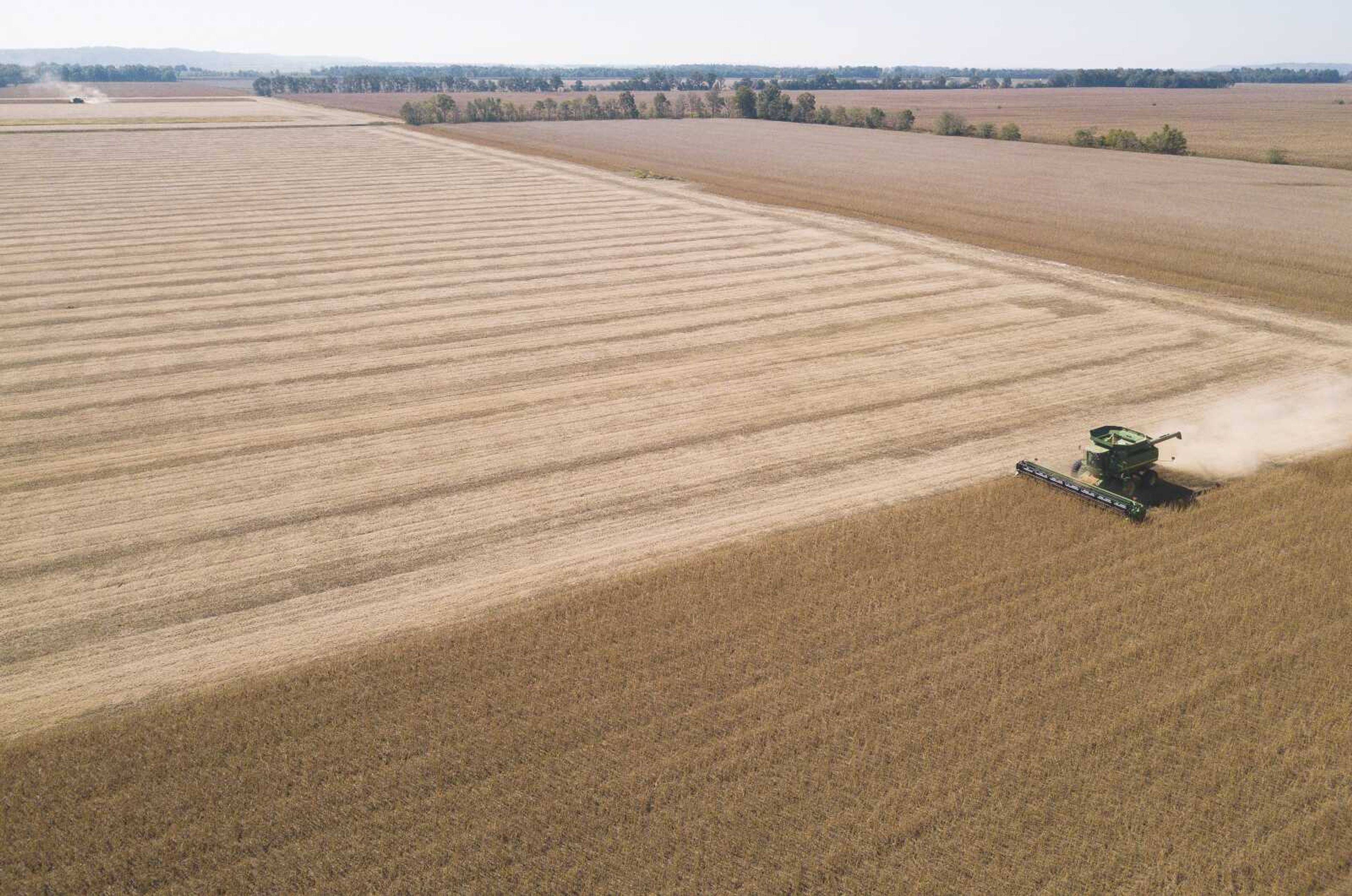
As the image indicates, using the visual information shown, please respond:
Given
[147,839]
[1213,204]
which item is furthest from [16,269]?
[1213,204]

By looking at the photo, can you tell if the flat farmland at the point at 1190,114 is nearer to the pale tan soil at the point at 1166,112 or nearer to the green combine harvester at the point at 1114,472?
the pale tan soil at the point at 1166,112

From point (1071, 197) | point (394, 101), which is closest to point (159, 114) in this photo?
point (394, 101)

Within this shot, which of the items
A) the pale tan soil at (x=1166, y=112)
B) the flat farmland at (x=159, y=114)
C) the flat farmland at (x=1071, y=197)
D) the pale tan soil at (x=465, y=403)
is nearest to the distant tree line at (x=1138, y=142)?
the flat farmland at (x=1071, y=197)

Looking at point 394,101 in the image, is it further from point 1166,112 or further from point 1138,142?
point 1138,142

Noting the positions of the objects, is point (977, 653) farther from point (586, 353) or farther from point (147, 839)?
point (586, 353)

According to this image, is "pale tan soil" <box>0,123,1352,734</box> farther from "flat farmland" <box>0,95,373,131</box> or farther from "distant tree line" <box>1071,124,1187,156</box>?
"flat farmland" <box>0,95,373,131</box>

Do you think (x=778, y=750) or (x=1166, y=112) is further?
(x=1166, y=112)

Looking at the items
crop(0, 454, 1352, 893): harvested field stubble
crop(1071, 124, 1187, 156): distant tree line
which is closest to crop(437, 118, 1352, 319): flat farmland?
crop(1071, 124, 1187, 156): distant tree line
